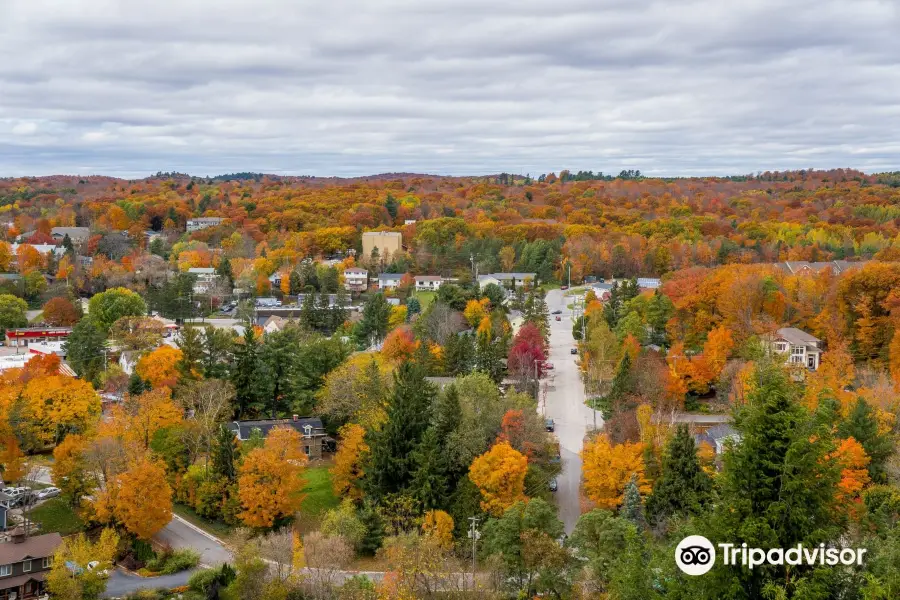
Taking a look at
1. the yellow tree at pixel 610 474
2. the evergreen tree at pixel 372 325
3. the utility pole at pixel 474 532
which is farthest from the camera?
the evergreen tree at pixel 372 325

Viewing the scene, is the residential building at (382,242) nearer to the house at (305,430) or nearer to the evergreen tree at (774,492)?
the house at (305,430)

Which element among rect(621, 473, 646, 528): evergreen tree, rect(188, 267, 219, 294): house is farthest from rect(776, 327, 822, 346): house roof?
rect(188, 267, 219, 294): house

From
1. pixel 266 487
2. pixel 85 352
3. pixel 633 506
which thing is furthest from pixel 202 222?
pixel 633 506

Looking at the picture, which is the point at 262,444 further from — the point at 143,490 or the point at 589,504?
the point at 589,504

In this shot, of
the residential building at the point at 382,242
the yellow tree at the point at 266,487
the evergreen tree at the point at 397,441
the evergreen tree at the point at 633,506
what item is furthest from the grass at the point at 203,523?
the residential building at the point at 382,242

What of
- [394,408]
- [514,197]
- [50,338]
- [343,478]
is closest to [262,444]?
[343,478]

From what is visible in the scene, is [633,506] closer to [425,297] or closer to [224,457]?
[224,457]
